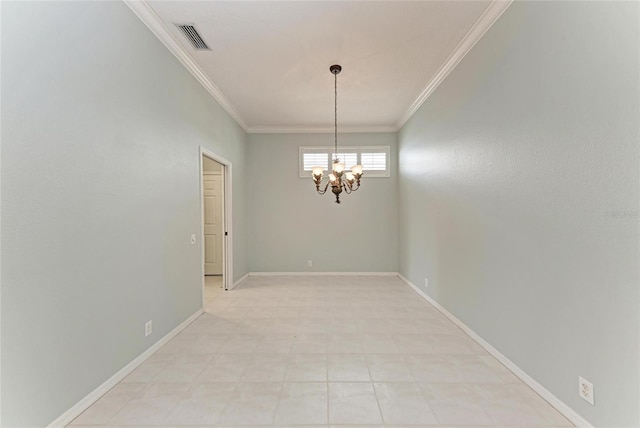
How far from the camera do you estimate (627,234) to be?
1395 mm

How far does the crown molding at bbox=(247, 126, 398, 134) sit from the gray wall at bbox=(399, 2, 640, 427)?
2677 millimetres

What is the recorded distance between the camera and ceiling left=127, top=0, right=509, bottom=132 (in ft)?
7.86

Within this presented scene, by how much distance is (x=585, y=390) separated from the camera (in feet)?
5.29

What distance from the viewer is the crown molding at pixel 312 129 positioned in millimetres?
5711

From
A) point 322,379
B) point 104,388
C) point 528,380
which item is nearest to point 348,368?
point 322,379

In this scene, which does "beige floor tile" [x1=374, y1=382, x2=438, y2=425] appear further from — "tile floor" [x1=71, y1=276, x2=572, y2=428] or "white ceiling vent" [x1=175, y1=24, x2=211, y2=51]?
"white ceiling vent" [x1=175, y1=24, x2=211, y2=51]

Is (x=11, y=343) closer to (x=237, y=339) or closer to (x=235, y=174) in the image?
(x=237, y=339)

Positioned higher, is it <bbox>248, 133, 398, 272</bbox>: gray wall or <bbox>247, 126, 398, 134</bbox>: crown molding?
<bbox>247, 126, 398, 134</bbox>: crown molding

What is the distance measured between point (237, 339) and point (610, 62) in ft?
11.1

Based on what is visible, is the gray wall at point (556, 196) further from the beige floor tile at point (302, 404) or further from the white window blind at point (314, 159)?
the white window blind at point (314, 159)

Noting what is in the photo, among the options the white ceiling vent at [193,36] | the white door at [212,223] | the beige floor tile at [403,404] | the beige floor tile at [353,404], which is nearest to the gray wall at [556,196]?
the beige floor tile at [403,404]

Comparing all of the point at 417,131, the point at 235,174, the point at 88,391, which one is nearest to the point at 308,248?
the point at 235,174

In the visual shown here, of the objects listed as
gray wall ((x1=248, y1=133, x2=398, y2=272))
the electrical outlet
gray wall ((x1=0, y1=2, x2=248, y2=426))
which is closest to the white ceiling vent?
gray wall ((x1=0, y1=2, x2=248, y2=426))

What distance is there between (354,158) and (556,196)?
420cm
